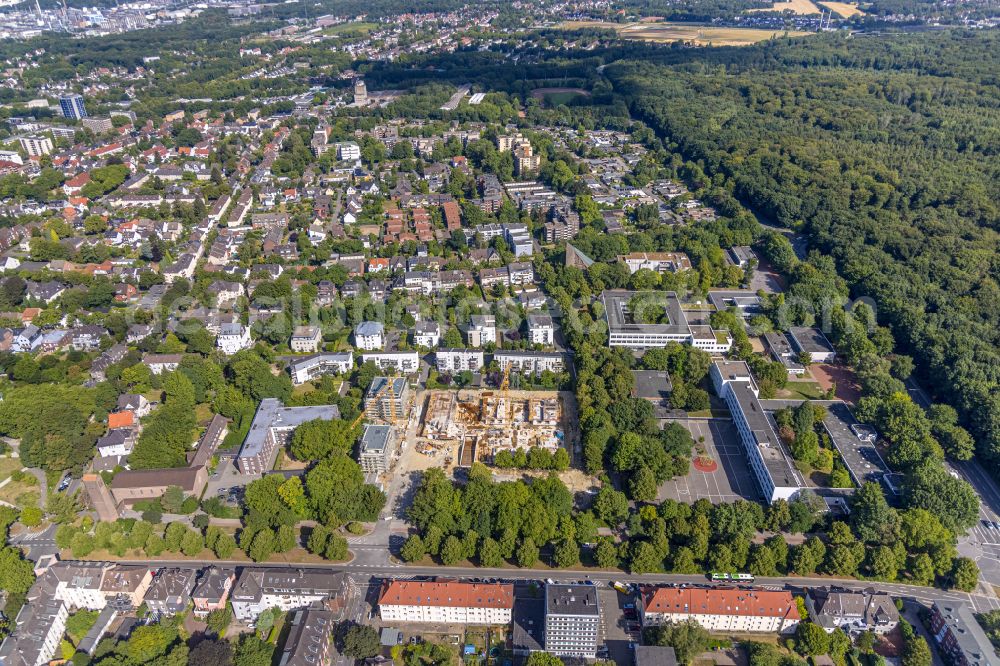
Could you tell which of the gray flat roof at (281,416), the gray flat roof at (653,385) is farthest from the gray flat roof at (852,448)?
the gray flat roof at (281,416)

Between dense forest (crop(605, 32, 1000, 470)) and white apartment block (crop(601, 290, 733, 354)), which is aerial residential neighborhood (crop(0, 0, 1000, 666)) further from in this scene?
dense forest (crop(605, 32, 1000, 470))

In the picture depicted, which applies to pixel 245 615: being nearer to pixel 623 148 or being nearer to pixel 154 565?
pixel 154 565

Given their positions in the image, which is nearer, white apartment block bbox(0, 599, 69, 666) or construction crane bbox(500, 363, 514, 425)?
white apartment block bbox(0, 599, 69, 666)

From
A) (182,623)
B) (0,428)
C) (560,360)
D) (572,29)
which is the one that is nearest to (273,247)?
(0,428)

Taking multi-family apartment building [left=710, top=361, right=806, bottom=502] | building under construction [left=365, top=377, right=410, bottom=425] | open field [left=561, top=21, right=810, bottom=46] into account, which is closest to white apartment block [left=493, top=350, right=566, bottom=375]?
building under construction [left=365, top=377, right=410, bottom=425]

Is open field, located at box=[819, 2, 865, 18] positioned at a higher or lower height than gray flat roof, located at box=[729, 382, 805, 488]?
higher

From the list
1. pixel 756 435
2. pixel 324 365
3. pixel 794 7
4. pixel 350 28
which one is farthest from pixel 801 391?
pixel 794 7

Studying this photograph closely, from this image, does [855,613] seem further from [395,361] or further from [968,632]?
[395,361]
